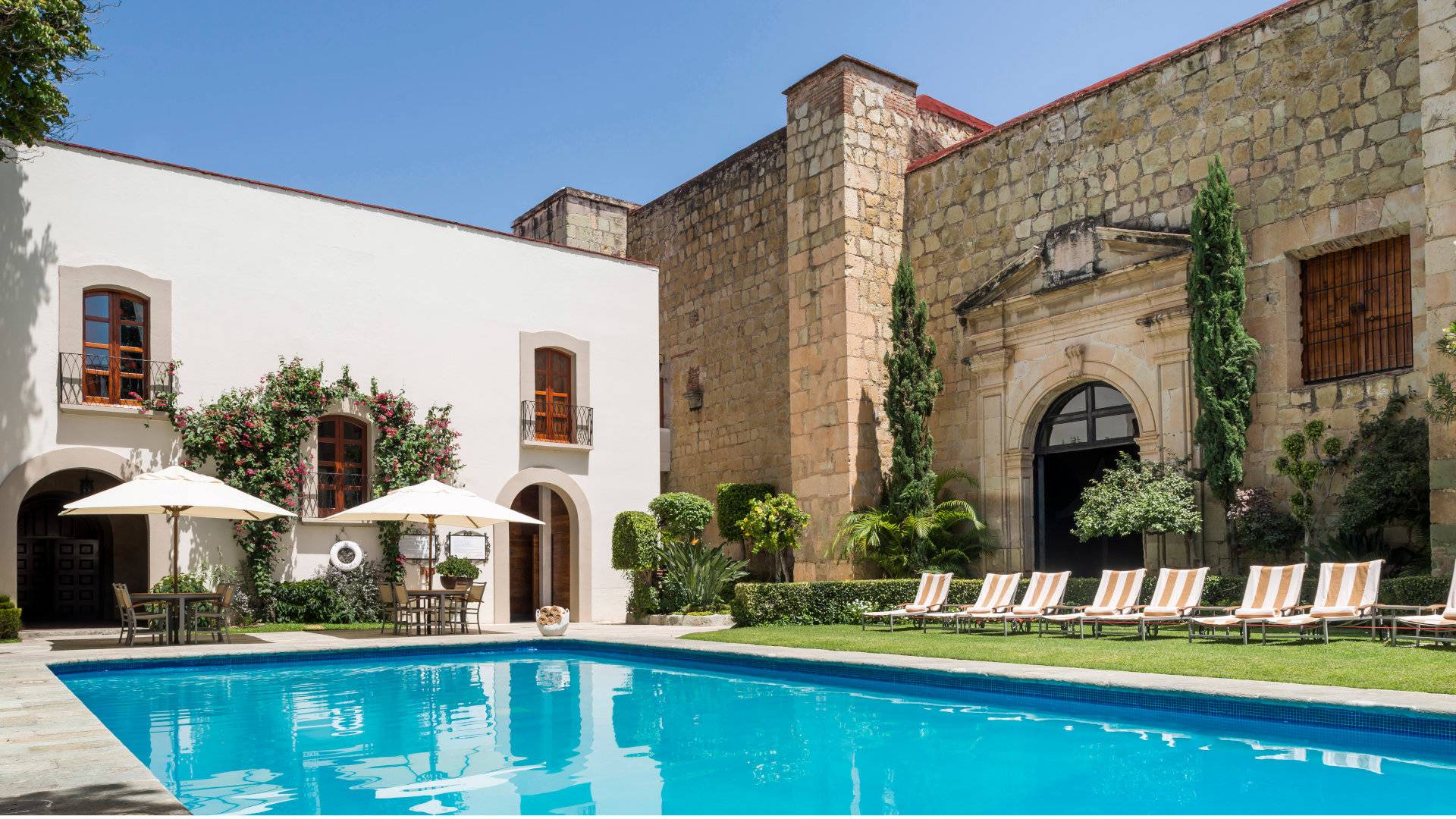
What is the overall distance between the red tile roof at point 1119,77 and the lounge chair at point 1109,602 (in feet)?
22.7

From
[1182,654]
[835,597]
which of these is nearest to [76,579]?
[835,597]

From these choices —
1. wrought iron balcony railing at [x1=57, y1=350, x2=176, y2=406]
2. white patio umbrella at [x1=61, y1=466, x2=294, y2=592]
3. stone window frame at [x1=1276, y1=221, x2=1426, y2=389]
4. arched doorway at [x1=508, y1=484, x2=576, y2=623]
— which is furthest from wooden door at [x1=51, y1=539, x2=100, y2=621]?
stone window frame at [x1=1276, y1=221, x2=1426, y2=389]

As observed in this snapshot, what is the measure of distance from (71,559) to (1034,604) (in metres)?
16.3

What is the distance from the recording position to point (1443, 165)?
11258 millimetres

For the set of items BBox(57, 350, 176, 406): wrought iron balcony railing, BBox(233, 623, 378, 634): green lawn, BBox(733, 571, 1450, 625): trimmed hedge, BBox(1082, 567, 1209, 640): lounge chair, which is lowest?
BBox(233, 623, 378, 634): green lawn

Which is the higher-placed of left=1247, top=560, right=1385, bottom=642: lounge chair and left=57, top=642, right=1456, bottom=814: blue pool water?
left=1247, top=560, right=1385, bottom=642: lounge chair

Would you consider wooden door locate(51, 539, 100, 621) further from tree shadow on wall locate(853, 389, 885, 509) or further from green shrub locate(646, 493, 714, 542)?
tree shadow on wall locate(853, 389, 885, 509)

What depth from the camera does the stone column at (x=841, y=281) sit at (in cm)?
1762

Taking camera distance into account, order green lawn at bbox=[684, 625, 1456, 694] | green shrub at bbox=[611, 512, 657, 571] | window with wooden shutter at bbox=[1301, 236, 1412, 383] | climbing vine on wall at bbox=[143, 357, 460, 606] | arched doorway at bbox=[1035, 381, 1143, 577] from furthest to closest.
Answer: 1. green shrub at bbox=[611, 512, 657, 571]
2. arched doorway at bbox=[1035, 381, 1143, 577]
3. climbing vine on wall at bbox=[143, 357, 460, 606]
4. window with wooden shutter at bbox=[1301, 236, 1412, 383]
5. green lawn at bbox=[684, 625, 1456, 694]

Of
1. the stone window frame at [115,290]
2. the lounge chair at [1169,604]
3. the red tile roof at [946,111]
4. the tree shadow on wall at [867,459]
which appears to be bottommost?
the lounge chair at [1169,604]

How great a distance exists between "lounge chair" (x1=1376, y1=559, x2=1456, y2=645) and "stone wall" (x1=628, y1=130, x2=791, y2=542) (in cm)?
1137

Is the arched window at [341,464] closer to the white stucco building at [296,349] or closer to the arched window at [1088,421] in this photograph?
the white stucco building at [296,349]

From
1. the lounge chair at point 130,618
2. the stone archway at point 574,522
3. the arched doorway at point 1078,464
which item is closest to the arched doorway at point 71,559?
the lounge chair at point 130,618

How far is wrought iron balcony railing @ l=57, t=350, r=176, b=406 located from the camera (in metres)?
14.2
